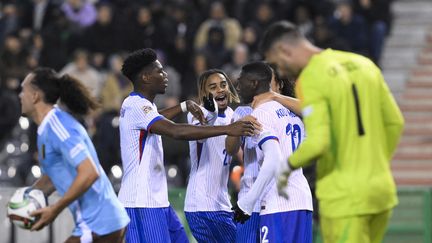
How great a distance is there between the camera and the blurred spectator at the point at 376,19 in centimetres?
2105

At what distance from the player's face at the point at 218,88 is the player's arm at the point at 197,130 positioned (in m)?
0.87

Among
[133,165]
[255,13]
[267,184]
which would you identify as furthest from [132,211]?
[255,13]

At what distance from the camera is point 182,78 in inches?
818

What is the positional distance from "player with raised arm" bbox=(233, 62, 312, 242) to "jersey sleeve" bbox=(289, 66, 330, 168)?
5.64 feet

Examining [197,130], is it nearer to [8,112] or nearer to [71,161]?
[71,161]

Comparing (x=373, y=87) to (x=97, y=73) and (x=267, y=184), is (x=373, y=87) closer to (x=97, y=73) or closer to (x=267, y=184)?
(x=267, y=184)

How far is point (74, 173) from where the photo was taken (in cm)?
901

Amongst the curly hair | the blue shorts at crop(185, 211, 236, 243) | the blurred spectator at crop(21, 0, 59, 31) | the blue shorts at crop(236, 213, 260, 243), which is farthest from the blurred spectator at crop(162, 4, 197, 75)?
the curly hair

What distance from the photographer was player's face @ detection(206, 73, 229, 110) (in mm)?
11258

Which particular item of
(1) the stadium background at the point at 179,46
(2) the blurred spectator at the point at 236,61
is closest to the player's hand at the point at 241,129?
(1) the stadium background at the point at 179,46

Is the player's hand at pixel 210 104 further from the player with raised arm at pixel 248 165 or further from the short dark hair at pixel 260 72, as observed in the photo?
the short dark hair at pixel 260 72

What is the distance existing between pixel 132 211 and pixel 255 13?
11175mm

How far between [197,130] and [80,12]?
12243 mm

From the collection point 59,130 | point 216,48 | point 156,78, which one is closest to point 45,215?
A: point 59,130
